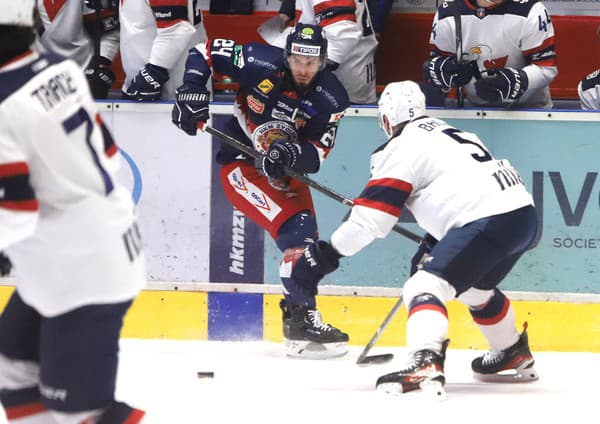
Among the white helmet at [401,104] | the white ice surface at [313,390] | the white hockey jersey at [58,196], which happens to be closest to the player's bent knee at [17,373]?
the white hockey jersey at [58,196]

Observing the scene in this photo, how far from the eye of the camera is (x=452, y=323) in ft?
16.4

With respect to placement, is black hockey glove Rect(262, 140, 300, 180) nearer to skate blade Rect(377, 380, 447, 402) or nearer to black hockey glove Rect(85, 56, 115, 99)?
black hockey glove Rect(85, 56, 115, 99)

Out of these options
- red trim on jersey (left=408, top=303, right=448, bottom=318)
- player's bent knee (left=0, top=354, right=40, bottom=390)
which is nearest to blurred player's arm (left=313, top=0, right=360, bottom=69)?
red trim on jersey (left=408, top=303, right=448, bottom=318)

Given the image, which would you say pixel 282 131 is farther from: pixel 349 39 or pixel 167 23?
pixel 167 23

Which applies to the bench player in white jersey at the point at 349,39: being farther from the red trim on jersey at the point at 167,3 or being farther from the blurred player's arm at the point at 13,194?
the blurred player's arm at the point at 13,194

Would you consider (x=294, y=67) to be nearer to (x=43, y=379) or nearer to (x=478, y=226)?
(x=478, y=226)

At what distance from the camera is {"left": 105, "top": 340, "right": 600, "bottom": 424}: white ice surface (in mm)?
3529

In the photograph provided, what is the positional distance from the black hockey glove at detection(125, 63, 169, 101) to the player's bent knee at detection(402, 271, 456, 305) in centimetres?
170

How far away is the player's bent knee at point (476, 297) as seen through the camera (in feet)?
13.7

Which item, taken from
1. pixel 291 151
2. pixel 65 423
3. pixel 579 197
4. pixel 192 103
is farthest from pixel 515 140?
pixel 65 423

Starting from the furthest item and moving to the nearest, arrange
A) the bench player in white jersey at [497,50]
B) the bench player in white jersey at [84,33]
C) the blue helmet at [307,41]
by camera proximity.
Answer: the bench player in white jersey at [84,33]
the bench player in white jersey at [497,50]
the blue helmet at [307,41]

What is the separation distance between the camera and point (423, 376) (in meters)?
3.70

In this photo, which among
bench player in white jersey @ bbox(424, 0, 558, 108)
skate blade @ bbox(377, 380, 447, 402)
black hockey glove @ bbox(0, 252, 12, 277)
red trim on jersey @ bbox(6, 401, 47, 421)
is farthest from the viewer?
bench player in white jersey @ bbox(424, 0, 558, 108)

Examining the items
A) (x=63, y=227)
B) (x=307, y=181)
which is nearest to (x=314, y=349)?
(x=307, y=181)
